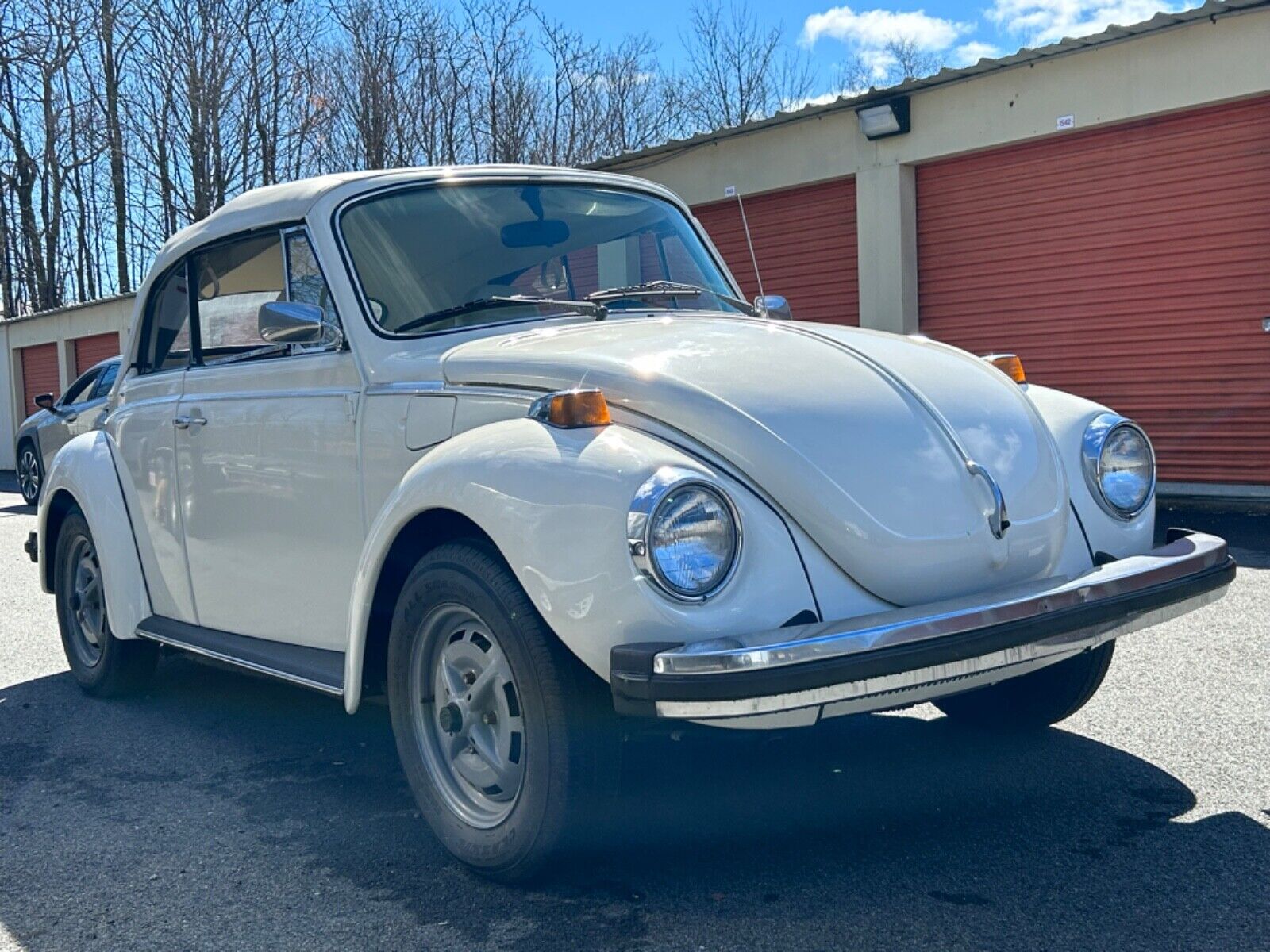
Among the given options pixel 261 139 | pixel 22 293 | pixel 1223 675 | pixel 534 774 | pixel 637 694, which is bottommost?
pixel 1223 675

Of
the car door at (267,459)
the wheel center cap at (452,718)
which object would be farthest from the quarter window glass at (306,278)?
the wheel center cap at (452,718)

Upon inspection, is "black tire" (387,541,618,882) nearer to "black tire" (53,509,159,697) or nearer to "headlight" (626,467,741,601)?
"headlight" (626,467,741,601)

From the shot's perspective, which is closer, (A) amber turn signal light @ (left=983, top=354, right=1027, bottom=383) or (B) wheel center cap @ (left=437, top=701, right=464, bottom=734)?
(B) wheel center cap @ (left=437, top=701, right=464, bottom=734)

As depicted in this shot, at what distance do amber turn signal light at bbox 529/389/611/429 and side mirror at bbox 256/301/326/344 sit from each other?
1138mm

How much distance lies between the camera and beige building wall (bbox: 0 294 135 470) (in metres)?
24.0

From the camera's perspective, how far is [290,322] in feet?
12.8

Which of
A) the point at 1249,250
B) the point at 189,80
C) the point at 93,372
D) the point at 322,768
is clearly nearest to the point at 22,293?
the point at 189,80

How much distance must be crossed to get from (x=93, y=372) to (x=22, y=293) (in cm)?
2124

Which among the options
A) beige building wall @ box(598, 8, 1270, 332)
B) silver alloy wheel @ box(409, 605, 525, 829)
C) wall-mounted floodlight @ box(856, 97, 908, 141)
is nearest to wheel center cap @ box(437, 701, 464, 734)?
silver alloy wheel @ box(409, 605, 525, 829)

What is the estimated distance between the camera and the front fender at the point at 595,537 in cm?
276

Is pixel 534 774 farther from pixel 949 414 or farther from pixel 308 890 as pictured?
pixel 949 414

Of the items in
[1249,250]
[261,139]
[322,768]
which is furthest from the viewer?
[261,139]

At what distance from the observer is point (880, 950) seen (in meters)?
2.75

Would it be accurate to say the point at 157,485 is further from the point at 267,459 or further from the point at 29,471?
the point at 29,471
